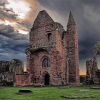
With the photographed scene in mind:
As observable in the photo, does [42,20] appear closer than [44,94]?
No

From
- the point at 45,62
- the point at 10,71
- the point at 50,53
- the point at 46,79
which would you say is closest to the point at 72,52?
the point at 45,62

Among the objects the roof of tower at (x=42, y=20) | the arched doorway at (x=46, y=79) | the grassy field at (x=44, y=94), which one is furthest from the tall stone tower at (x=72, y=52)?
the grassy field at (x=44, y=94)

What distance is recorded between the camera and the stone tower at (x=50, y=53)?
50531 mm

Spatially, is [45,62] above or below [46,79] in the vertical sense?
above

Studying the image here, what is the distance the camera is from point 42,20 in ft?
176

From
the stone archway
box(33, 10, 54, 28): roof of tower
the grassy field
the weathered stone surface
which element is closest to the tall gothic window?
the stone archway

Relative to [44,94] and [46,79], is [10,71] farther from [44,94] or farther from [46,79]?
[44,94]

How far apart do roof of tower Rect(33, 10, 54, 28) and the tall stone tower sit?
5536 millimetres

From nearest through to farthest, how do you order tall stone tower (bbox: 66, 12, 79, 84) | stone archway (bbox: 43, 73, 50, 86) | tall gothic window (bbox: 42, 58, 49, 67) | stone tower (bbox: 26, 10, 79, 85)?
stone tower (bbox: 26, 10, 79, 85) < stone archway (bbox: 43, 73, 50, 86) < tall gothic window (bbox: 42, 58, 49, 67) < tall stone tower (bbox: 66, 12, 79, 84)

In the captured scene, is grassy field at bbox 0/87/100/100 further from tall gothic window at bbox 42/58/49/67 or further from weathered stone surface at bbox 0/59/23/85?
tall gothic window at bbox 42/58/49/67

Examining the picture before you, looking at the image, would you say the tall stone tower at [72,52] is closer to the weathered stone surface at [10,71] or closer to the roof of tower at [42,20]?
the roof of tower at [42,20]

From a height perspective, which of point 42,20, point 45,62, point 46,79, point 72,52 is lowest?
point 46,79

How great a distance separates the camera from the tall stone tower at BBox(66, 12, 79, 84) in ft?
179

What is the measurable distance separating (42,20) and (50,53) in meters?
7.15
